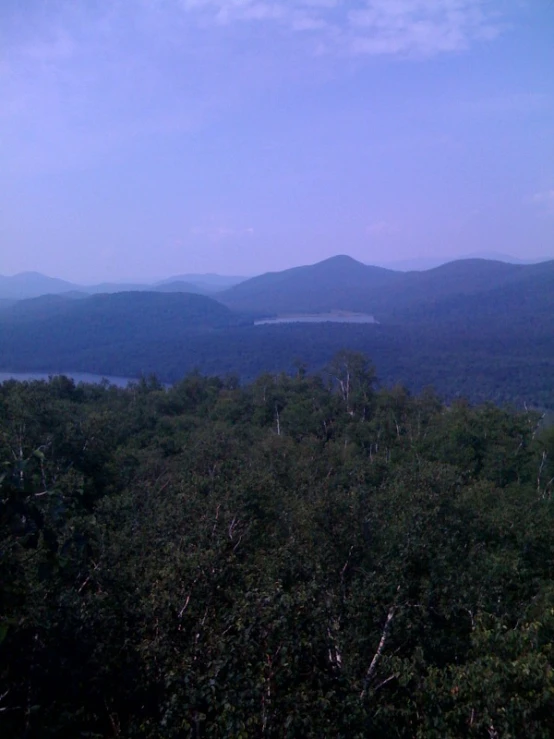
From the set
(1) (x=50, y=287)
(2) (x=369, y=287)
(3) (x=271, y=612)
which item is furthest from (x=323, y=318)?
(1) (x=50, y=287)

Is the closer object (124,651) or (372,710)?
(372,710)

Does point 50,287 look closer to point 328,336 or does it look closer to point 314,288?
point 314,288

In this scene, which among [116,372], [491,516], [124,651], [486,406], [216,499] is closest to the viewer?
[124,651]

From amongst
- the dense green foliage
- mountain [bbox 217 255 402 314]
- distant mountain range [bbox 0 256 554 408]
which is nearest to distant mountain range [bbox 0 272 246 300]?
mountain [bbox 217 255 402 314]

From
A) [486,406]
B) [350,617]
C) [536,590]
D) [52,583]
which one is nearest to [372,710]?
[350,617]

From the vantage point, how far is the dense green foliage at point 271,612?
3.86 m

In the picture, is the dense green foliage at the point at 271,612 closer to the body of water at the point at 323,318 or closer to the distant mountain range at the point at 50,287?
the body of water at the point at 323,318

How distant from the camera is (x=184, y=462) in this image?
15.8 meters

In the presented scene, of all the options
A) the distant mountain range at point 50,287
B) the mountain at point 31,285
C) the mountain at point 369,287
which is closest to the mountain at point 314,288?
the mountain at point 369,287

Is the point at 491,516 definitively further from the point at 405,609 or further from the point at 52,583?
the point at 52,583

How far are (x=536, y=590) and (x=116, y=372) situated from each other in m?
52.9

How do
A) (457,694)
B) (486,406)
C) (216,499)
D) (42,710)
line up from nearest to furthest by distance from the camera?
(42,710) → (457,694) → (216,499) → (486,406)

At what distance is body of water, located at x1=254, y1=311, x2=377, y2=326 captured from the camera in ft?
284

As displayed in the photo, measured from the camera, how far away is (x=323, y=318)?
9344 centimetres
